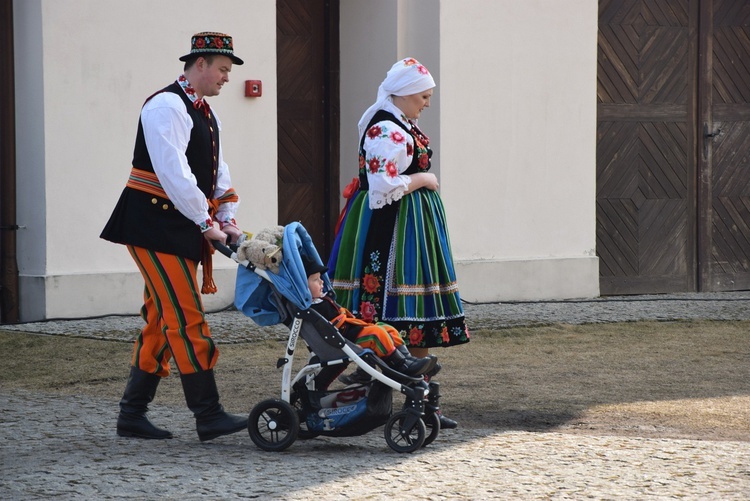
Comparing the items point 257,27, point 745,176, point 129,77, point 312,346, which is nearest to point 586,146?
point 745,176

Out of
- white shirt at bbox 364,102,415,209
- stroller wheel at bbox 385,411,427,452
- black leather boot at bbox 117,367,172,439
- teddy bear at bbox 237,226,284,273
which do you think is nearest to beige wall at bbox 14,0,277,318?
black leather boot at bbox 117,367,172,439

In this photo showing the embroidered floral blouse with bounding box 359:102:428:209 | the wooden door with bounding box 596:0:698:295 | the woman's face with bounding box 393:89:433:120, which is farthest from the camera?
the wooden door with bounding box 596:0:698:295

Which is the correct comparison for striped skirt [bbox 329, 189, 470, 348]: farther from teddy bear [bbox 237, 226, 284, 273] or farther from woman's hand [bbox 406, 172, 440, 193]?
teddy bear [bbox 237, 226, 284, 273]

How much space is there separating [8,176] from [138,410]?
4.55 meters

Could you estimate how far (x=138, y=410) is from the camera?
5180mm

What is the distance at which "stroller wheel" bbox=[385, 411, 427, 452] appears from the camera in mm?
4816

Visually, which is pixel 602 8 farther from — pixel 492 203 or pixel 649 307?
pixel 649 307

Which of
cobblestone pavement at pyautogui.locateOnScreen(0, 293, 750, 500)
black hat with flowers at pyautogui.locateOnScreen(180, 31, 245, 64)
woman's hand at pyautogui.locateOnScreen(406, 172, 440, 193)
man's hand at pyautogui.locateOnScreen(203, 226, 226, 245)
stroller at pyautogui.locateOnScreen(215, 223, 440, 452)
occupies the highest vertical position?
black hat with flowers at pyautogui.locateOnScreen(180, 31, 245, 64)

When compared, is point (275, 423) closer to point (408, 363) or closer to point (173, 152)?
point (408, 363)

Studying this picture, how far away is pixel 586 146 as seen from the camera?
11.5 meters

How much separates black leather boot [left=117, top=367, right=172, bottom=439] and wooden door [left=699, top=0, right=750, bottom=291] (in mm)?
8186

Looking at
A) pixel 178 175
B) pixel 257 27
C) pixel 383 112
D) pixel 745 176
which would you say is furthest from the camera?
pixel 745 176

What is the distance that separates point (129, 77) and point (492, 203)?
3435mm

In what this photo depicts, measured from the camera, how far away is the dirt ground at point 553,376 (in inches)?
229
